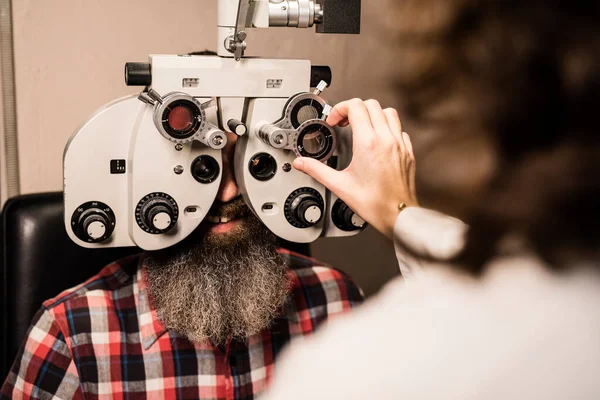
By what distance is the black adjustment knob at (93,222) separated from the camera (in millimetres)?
1103

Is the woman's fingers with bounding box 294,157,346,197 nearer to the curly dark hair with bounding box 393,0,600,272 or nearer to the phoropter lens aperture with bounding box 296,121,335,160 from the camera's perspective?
the phoropter lens aperture with bounding box 296,121,335,160

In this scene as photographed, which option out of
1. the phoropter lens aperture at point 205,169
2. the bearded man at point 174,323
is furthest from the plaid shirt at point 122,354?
the phoropter lens aperture at point 205,169

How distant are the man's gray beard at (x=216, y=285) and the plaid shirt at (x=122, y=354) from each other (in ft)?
0.15

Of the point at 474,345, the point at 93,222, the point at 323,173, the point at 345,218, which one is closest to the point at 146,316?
the point at 93,222

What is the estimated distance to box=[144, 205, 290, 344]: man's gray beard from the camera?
1.39m

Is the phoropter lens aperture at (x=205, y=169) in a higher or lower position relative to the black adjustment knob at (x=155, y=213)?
higher

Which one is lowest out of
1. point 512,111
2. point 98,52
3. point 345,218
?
point 345,218

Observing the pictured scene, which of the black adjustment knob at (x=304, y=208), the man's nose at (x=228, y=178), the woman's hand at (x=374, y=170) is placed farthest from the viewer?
the man's nose at (x=228, y=178)

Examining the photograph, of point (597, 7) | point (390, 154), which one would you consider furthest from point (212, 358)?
point (597, 7)

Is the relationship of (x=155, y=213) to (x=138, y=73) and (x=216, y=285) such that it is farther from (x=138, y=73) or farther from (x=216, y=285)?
(x=216, y=285)

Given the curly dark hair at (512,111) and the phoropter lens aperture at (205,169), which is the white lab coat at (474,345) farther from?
the phoropter lens aperture at (205,169)

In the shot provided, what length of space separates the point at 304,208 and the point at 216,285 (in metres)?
0.34

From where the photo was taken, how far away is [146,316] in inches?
56.2

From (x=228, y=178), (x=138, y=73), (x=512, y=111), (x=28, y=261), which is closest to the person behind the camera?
(x=512, y=111)
